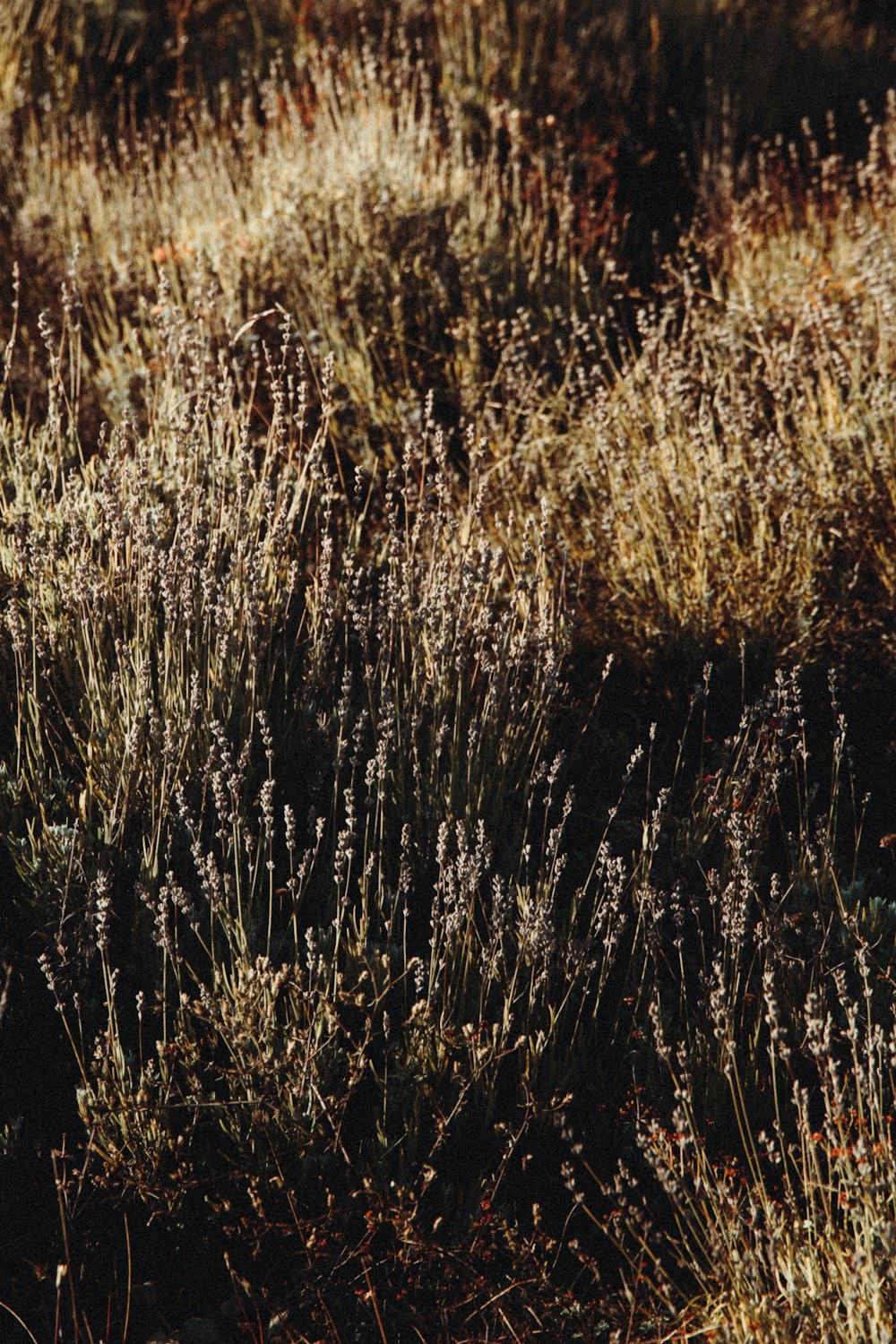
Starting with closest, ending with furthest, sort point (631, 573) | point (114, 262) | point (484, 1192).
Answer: point (484, 1192)
point (631, 573)
point (114, 262)

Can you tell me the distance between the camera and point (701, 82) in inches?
300

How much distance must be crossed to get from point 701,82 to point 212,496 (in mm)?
6216

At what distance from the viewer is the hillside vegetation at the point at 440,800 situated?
6.47 ft

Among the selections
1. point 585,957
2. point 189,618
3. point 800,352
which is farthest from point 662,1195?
point 800,352

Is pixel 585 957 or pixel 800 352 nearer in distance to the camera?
pixel 585 957

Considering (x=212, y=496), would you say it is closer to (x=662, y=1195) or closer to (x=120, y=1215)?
(x=120, y=1215)

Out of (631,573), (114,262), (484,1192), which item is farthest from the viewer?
(114,262)

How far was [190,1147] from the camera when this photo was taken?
207 centimetres

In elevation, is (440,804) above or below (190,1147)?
above

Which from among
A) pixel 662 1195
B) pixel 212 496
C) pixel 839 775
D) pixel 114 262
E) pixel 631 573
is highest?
pixel 114 262

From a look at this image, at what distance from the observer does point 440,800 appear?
2.71 metres

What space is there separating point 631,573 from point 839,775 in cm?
92

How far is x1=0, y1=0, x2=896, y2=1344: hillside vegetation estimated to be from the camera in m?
1.97

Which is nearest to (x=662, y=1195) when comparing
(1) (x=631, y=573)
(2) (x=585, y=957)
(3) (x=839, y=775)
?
(2) (x=585, y=957)
